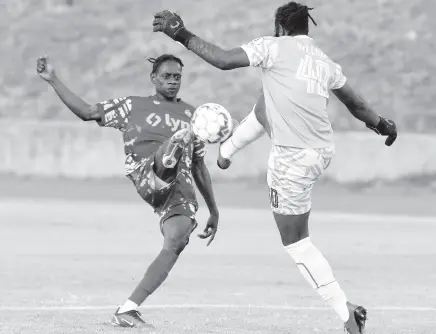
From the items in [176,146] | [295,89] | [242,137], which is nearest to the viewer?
[295,89]

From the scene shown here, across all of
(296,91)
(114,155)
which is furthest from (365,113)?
(114,155)

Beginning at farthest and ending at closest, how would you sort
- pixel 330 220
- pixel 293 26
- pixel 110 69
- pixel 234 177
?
pixel 110 69, pixel 234 177, pixel 330 220, pixel 293 26

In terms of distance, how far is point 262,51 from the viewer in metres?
7.96

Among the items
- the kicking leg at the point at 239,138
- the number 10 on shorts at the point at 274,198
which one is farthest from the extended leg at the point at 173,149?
the number 10 on shorts at the point at 274,198

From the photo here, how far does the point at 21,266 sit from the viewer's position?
13.7 meters

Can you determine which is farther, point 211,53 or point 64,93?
point 64,93

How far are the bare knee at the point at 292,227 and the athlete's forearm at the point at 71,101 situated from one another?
1.58 meters

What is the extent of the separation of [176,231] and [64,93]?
117 cm

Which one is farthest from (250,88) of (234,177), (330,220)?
(330,220)

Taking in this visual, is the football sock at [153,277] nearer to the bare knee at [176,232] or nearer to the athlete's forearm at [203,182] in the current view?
the bare knee at [176,232]

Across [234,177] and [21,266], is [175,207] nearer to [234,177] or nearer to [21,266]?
[21,266]

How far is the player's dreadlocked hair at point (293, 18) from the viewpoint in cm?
818

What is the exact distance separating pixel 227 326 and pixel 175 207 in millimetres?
870

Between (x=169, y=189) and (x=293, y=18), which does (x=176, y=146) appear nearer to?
(x=169, y=189)
